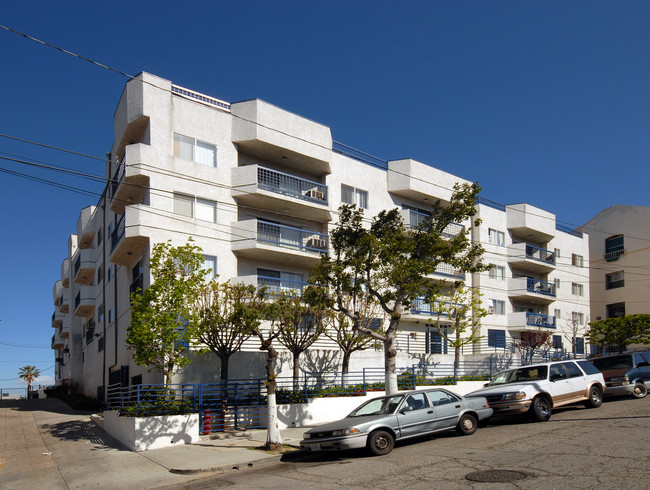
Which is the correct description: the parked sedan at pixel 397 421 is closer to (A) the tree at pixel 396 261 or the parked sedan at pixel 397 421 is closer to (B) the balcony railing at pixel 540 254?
(A) the tree at pixel 396 261

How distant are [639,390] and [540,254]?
2463 centimetres

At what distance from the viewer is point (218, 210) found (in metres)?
25.8

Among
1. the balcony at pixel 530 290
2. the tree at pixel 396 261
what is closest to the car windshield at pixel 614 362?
the tree at pixel 396 261

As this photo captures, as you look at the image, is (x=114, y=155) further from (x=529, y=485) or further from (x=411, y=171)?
(x=529, y=485)

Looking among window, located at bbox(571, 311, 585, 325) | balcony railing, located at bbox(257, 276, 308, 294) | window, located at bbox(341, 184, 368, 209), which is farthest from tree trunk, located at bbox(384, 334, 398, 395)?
window, located at bbox(571, 311, 585, 325)

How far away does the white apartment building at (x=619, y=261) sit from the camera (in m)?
47.3

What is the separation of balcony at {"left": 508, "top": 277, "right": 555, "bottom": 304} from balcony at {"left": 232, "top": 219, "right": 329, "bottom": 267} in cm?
1763

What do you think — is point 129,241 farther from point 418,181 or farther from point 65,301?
point 65,301

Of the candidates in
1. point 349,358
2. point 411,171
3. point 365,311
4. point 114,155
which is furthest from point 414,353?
point 114,155

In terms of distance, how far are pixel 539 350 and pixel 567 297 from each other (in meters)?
8.59

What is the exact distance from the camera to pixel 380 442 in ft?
44.0

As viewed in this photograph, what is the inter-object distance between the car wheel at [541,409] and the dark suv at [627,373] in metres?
4.99

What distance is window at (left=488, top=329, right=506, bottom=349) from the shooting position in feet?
129

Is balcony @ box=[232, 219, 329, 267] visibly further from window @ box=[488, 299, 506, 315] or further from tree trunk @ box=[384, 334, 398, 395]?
window @ box=[488, 299, 506, 315]
